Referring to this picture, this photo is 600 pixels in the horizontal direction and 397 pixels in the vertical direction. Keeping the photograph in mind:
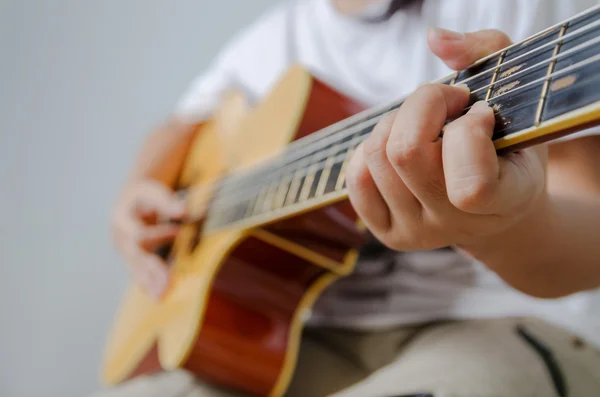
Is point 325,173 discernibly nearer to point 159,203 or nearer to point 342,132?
point 342,132

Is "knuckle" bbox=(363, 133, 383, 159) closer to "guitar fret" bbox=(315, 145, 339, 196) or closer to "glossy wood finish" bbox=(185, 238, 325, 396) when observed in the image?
"guitar fret" bbox=(315, 145, 339, 196)

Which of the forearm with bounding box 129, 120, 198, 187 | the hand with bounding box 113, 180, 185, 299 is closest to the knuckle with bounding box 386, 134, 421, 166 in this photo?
the hand with bounding box 113, 180, 185, 299

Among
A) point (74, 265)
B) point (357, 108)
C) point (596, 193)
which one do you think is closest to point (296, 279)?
point (357, 108)

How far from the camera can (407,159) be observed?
323 millimetres

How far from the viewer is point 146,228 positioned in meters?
0.84

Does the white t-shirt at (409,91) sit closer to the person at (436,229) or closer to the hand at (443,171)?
the person at (436,229)

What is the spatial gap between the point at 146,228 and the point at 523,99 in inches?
26.0

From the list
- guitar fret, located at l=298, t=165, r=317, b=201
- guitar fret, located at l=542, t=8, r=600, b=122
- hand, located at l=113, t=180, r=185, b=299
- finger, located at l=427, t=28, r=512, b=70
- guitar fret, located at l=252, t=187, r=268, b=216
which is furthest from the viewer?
hand, located at l=113, t=180, r=185, b=299

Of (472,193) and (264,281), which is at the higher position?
(472,193)

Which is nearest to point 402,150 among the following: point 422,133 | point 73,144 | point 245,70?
point 422,133

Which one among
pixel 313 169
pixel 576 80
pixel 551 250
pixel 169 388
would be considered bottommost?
pixel 169 388

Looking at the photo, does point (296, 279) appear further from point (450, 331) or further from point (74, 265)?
point (74, 265)

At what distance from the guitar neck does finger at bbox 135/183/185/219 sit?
36cm

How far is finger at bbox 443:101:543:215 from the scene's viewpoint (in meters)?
0.29
